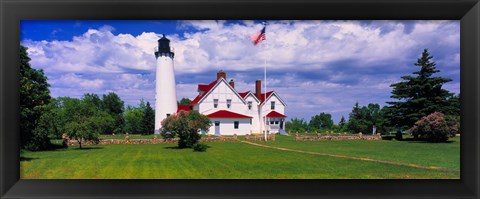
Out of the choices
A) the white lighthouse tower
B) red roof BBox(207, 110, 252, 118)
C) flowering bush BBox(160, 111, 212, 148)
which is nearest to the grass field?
flowering bush BBox(160, 111, 212, 148)

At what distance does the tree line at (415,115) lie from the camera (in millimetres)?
9695

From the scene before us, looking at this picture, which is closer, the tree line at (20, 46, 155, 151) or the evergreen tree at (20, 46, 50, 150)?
the evergreen tree at (20, 46, 50, 150)

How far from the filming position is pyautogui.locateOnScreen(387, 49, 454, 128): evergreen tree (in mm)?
10617

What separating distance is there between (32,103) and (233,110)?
7.36m

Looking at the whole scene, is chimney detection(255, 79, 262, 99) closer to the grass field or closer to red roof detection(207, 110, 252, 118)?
red roof detection(207, 110, 252, 118)

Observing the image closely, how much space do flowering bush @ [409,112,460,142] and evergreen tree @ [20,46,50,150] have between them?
9.92 metres

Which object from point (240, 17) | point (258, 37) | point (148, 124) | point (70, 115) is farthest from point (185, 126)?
point (240, 17)

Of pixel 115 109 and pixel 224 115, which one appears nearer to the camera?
pixel 115 109

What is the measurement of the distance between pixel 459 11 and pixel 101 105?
275 inches

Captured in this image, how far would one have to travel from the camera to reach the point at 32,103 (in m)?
6.65

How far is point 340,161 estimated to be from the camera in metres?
6.29

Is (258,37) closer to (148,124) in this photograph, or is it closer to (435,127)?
(148,124)

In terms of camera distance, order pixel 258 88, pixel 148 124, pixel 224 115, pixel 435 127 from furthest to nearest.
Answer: pixel 224 115
pixel 258 88
pixel 435 127
pixel 148 124

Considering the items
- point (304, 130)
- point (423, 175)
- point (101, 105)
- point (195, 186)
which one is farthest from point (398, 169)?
point (101, 105)
